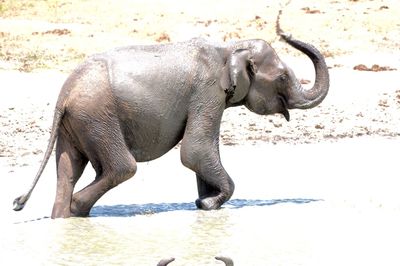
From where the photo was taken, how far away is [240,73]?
11.4 meters

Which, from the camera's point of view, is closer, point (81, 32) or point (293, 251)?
point (293, 251)

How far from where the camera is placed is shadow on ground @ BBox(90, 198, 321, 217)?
11664mm

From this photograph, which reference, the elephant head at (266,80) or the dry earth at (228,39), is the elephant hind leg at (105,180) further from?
the dry earth at (228,39)

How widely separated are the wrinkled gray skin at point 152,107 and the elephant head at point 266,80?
0.01 metres

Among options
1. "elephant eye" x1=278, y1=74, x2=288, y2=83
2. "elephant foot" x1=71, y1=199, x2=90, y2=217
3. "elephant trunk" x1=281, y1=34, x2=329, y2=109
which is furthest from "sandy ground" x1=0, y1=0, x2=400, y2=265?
"elephant eye" x1=278, y1=74, x2=288, y2=83

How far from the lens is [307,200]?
12.3m

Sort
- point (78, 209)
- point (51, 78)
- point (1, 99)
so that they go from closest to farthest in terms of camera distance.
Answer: point (78, 209), point (1, 99), point (51, 78)

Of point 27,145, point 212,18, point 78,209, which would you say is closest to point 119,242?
point 78,209

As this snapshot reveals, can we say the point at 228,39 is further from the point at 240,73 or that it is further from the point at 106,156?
the point at 106,156

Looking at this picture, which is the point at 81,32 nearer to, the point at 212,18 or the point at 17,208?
the point at 212,18

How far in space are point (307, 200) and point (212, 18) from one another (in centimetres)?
1920

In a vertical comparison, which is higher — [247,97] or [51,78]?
[247,97]

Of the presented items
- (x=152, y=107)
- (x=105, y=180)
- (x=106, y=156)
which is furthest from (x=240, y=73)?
(x=105, y=180)

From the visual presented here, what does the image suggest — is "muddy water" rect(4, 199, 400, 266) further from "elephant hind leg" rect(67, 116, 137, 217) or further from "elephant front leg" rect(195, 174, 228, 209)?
"elephant hind leg" rect(67, 116, 137, 217)
